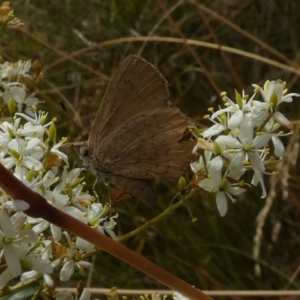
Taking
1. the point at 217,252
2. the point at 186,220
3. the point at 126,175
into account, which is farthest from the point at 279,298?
the point at 126,175

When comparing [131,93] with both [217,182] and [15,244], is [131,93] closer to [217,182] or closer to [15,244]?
[217,182]

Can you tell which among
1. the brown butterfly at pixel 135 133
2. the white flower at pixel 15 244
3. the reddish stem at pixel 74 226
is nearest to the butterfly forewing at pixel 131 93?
the brown butterfly at pixel 135 133

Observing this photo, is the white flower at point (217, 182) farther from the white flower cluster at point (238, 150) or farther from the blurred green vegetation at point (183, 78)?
the blurred green vegetation at point (183, 78)

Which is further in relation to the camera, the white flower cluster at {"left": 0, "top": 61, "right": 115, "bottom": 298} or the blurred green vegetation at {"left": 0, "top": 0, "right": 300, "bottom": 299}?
the blurred green vegetation at {"left": 0, "top": 0, "right": 300, "bottom": 299}

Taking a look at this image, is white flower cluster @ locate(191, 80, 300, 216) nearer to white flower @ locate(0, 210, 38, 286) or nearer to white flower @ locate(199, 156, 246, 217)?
white flower @ locate(199, 156, 246, 217)

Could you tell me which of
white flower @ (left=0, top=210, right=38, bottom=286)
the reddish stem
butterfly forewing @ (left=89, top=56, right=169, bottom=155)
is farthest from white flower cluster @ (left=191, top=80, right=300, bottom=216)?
the reddish stem

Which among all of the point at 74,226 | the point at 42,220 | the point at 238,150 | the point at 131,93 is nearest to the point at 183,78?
the point at 131,93
